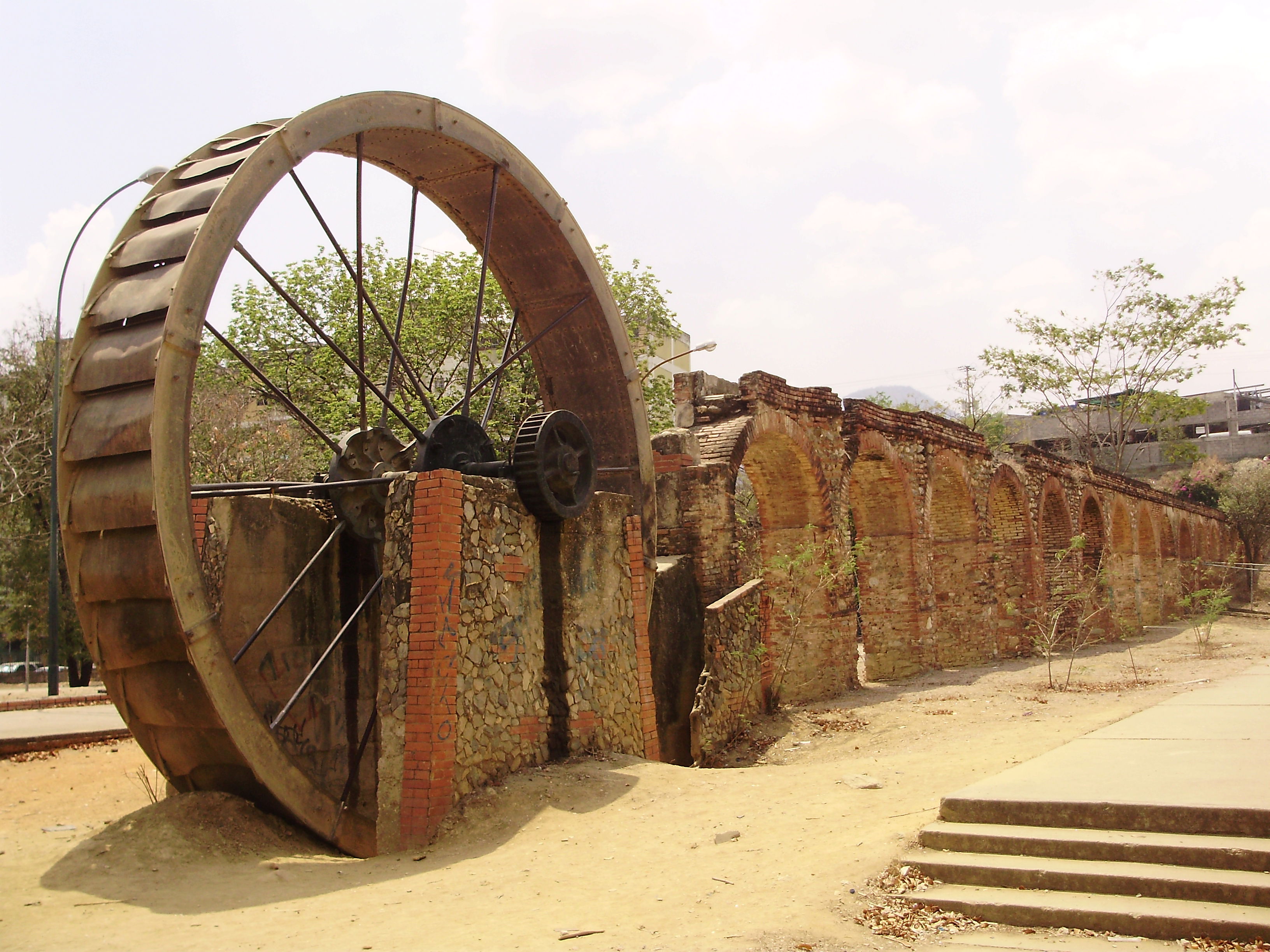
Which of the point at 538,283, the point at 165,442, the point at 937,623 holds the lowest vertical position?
the point at 937,623

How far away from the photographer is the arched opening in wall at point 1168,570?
2897 centimetres

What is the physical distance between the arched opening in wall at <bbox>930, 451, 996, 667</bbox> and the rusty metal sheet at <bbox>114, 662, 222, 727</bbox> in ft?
43.5

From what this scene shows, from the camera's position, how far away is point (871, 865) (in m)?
4.23

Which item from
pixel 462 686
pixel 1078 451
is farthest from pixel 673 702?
pixel 1078 451

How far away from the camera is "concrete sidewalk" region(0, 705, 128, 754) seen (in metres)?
8.17

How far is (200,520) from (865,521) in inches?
436

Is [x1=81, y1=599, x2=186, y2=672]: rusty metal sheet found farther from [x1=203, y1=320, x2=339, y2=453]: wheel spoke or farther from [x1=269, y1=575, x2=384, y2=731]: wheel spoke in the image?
[x1=203, y1=320, x2=339, y2=453]: wheel spoke

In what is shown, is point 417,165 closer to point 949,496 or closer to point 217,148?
point 217,148

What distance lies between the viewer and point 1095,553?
23.7 m

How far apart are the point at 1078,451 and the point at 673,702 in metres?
38.2

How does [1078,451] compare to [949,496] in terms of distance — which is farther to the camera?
[1078,451]

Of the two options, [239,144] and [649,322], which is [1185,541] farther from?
[239,144]

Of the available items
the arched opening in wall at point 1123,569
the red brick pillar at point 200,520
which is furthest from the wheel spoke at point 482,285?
the arched opening in wall at point 1123,569

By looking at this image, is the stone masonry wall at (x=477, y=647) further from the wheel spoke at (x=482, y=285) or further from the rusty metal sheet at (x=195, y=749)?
the wheel spoke at (x=482, y=285)
